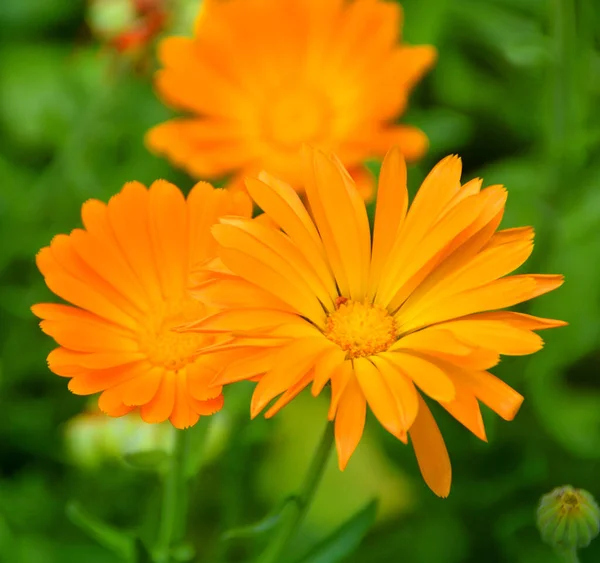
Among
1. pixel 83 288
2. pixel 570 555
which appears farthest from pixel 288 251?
pixel 570 555

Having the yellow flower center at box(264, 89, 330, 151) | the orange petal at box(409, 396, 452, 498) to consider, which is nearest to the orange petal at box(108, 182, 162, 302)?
the orange petal at box(409, 396, 452, 498)

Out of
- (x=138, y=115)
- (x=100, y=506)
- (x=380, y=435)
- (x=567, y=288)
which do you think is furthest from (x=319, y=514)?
(x=138, y=115)

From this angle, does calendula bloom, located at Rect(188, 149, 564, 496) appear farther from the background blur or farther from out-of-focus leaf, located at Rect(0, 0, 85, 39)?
out-of-focus leaf, located at Rect(0, 0, 85, 39)

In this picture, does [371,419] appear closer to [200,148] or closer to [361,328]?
[200,148]

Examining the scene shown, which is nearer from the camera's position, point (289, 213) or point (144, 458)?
point (289, 213)

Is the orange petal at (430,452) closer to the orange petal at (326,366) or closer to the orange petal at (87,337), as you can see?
the orange petal at (326,366)

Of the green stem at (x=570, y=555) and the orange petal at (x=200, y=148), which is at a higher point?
the orange petal at (x=200, y=148)

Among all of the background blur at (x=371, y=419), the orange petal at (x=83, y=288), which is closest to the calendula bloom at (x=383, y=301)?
the orange petal at (x=83, y=288)
